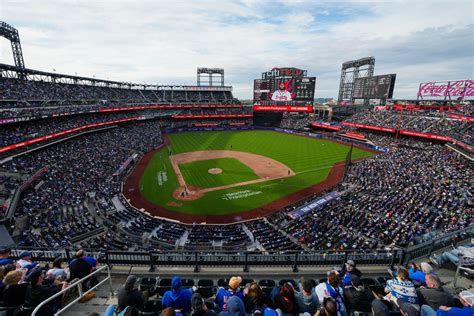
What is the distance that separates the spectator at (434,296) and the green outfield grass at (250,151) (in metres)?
19.2

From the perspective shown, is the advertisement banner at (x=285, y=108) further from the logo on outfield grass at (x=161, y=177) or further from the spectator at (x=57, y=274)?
the spectator at (x=57, y=274)

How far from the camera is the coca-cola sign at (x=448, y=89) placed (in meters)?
42.2

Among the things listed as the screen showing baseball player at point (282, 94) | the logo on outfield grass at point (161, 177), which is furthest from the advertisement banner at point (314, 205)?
the screen showing baseball player at point (282, 94)

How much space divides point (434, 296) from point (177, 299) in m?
5.14

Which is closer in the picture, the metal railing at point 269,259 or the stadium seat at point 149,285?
the stadium seat at point 149,285

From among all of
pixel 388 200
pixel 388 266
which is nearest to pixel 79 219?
pixel 388 266

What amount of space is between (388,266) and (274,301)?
5967 mm

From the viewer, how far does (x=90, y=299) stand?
6.07 m

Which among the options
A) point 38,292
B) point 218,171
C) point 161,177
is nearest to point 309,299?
point 38,292

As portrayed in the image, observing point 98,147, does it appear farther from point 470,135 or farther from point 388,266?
point 470,135

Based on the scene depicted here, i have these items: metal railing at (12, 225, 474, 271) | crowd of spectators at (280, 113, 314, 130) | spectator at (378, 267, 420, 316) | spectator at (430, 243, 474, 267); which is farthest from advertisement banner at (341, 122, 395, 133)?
spectator at (378, 267, 420, 316)

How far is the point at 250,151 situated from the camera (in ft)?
155

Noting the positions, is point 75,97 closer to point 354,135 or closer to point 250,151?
point 250,151

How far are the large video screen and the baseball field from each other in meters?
25.1
